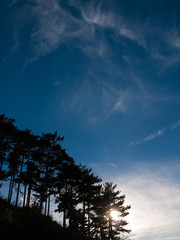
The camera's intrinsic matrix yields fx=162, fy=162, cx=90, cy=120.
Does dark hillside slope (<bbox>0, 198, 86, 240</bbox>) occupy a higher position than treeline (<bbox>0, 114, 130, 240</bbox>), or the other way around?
treeline (<bbox>0, 114, 130, 240</bbox>)

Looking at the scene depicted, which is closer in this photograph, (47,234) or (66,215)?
(47,234)

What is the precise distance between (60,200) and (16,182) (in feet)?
22.8

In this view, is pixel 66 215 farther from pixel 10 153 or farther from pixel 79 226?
pixel 10 153

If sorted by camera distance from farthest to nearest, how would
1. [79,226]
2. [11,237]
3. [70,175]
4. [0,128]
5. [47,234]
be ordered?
[79,226]
[70,175]
[0,128]
[47,234]
[11,237]

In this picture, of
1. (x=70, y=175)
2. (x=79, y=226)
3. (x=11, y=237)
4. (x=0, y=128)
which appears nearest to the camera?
(x=11, y=237)

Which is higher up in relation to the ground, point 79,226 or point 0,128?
point 0,128

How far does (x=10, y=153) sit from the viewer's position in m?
23.8

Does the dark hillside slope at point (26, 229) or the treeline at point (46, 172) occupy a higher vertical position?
the treeline at point (46, 172)

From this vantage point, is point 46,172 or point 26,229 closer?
point 26,229

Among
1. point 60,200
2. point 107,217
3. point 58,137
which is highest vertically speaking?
point 58,137

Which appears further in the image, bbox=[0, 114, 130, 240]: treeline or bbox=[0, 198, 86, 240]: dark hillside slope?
bbox=[0, 114, 130, 240]: treeline

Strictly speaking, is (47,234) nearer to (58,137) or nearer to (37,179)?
(37,179)

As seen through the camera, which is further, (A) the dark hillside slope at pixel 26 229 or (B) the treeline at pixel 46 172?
(B) the treeline at pixel 46 172

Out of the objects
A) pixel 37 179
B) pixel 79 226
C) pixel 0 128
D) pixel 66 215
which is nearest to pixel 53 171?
pixel 37 179
